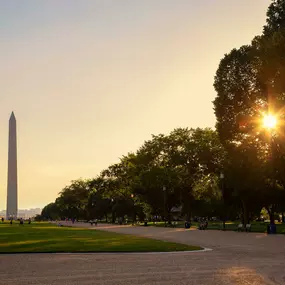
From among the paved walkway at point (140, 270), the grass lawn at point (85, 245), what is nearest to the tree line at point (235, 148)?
the grass lawn at point (85, 245)

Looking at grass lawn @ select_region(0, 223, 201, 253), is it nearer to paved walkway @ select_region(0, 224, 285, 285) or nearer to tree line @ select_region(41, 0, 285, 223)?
paved walkway @ select_region(0, 224, 285, 285)

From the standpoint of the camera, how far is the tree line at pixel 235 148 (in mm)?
41200

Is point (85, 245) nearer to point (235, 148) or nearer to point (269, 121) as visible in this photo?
point (269, 121)

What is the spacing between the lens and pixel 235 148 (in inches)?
2132

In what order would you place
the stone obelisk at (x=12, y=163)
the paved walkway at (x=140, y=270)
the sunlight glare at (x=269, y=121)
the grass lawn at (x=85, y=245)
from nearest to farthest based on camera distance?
1. the paved walkway at (x=140, y=270)
2. the grass lawn at (x=85, y=245)
3. the sunlight glare at (x=269, y=121)
4. the stone obelisk at (x=12, y=163)

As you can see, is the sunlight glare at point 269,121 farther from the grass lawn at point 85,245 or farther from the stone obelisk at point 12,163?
the stone obelisk at point 12,163

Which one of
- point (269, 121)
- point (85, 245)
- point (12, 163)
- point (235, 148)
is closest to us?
point (85, 245)

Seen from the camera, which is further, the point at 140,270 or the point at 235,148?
the point at 235,148

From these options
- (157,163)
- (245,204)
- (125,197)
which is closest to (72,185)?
(125,197)

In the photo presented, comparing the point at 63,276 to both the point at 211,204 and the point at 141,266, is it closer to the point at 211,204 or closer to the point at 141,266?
the point at 141,266

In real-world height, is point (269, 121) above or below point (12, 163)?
below

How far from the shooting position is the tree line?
41.2 meters

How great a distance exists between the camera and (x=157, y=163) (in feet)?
293

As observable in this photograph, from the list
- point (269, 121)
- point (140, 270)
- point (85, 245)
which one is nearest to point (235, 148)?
point (269, 121)
